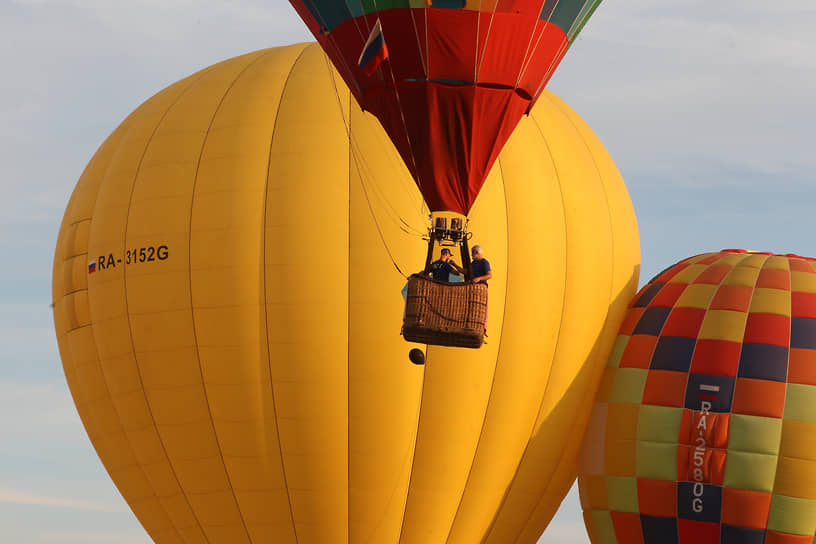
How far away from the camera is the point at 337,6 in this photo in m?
14.9

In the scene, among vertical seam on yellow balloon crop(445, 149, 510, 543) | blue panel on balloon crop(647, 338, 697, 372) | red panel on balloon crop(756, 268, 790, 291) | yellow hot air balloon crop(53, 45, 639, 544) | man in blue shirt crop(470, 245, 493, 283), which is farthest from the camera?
red panel on balloon crop(756, 268, 790, 291)

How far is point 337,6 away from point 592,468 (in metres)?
6.21

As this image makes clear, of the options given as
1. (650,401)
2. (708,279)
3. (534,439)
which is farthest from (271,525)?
(708,279)

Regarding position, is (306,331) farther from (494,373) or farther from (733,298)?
(733,298)

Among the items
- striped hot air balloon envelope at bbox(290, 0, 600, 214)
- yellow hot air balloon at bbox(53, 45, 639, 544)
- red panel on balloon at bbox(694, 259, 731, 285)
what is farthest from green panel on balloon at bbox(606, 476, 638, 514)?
striped hot air balloon envelope at bbox(290, 0, 600, 214)

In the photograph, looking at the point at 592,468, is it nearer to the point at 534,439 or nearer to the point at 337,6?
the point at 534,439

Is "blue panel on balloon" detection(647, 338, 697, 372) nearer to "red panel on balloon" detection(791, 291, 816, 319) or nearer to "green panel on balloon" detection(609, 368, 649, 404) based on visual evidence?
"green panel on balloon" detection(609, 368, 649, 404)

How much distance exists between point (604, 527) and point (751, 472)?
1719 mm

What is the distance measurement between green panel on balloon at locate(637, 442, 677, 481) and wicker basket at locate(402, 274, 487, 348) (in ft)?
15.4

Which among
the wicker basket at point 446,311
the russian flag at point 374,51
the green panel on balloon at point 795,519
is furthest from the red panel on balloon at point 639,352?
the russian flag at point 374,51

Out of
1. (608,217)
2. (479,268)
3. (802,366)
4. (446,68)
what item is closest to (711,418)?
(802,366)

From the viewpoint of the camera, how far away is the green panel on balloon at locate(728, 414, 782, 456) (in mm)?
17875

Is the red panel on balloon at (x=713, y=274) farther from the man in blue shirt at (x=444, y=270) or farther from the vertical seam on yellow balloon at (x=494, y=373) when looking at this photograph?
the man in blue shirt at (x=444, y=270)

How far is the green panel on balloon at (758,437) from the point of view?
17.9 meters
